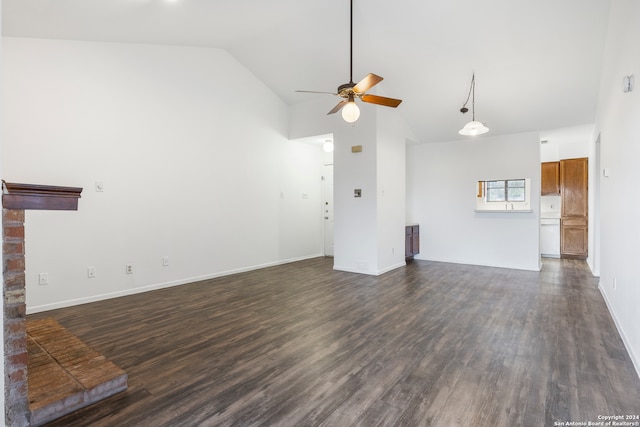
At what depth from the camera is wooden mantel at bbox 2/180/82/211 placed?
5.65 ft

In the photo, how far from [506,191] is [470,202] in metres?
0.92

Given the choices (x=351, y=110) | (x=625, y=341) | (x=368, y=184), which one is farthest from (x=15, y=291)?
(x=368, y=184)

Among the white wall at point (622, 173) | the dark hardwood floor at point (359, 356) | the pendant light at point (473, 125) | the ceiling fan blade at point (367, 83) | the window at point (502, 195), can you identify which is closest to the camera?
the dark hardwood floor at point (359, 356)

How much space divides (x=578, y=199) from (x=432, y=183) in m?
3.14

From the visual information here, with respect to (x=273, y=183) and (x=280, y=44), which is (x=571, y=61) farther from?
(x=273, y=183)

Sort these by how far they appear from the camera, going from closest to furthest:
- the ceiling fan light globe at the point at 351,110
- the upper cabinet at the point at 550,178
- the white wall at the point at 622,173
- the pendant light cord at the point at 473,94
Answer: the white wall at the point at 622,173
the ceiling fan light globe at the point at 351,110
the pendant light cord at the point at 473,94
the upper cabinet at the point at 550,178

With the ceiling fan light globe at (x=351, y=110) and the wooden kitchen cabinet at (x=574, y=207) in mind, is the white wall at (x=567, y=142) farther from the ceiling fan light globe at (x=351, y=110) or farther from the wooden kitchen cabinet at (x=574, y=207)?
the ceiling fan light globe at (x=351, y=110)

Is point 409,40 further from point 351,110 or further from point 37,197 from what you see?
point 37,197

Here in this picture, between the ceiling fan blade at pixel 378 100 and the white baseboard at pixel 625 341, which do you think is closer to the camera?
the white baseboard at pixel 625 341

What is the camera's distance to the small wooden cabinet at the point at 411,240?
21.6 feet

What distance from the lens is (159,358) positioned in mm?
2557

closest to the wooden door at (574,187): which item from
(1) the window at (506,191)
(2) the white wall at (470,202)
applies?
(1) the window at (506,191)

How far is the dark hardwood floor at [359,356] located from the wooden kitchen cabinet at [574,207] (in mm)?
3110

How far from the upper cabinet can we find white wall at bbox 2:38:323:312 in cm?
589
